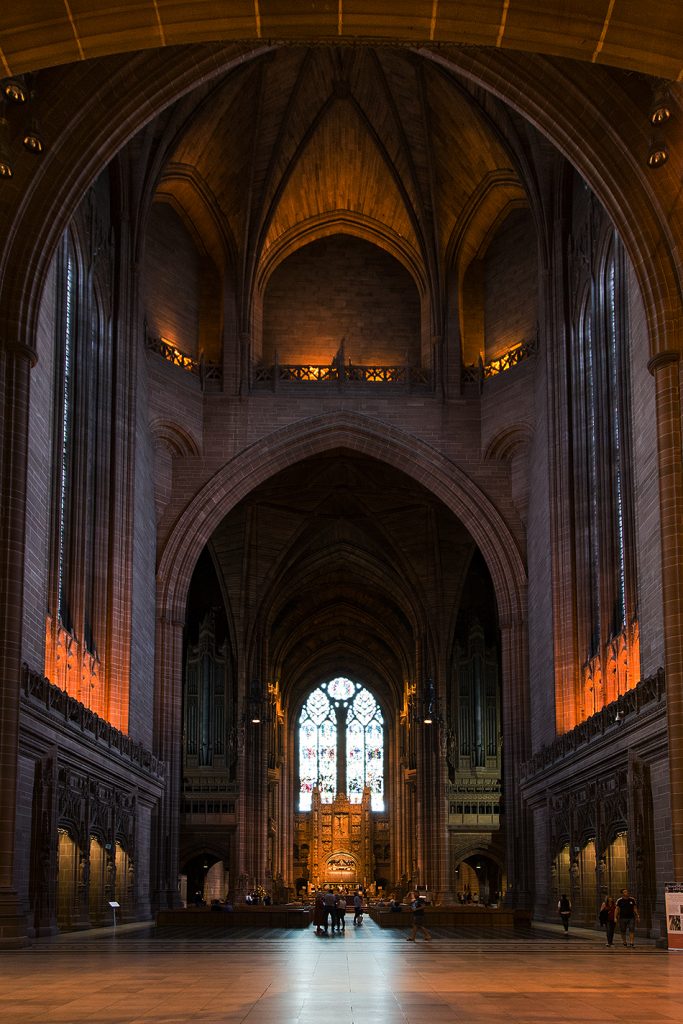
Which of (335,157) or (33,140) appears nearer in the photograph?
(33,140)

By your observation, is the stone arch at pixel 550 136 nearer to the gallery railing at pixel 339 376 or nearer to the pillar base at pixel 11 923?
the pillar base at pixel 11 923

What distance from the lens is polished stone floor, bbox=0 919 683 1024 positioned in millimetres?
10617

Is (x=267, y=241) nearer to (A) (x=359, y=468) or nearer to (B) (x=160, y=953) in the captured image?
(A) (x=359, y=468)

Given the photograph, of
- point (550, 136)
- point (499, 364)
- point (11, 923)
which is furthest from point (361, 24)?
point (499, 364)

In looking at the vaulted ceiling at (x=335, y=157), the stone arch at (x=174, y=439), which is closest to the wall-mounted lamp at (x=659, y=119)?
the vaulted ceiling at (x=335, y=157)

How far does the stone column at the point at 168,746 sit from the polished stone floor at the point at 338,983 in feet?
50.0

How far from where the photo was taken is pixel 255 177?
39.7m

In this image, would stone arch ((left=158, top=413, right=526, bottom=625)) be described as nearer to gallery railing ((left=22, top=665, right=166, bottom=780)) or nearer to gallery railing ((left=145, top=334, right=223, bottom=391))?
gallery railing ((left=145, top=334, right=223, bottom=391))

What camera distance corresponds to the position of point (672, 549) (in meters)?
21.6

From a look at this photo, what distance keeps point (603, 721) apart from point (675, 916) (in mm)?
7898

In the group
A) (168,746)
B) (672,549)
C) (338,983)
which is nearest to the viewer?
(338,983)

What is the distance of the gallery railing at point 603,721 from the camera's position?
2283 centimetres

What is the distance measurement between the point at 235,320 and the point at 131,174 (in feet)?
23.5

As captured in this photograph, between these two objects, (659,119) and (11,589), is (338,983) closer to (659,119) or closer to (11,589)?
(11,589)
